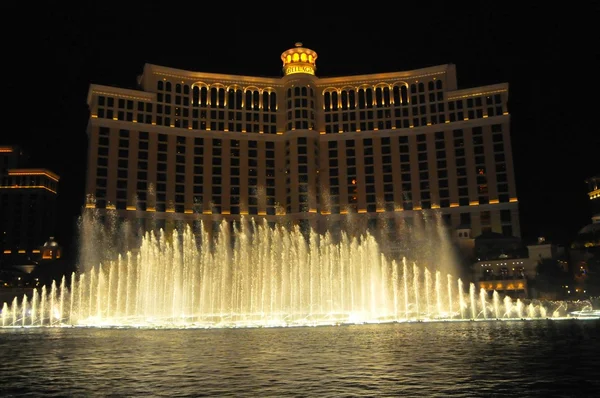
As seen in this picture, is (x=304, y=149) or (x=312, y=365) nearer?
(x=312, y=365)

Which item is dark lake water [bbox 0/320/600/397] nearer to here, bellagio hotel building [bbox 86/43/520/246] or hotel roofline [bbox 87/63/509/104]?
bellagio hotel building [bbox 86/43/520/246]

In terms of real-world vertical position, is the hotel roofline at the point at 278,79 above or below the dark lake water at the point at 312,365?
above

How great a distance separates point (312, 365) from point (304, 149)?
286 feet

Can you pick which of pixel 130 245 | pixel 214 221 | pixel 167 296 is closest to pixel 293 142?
pixel 214 221

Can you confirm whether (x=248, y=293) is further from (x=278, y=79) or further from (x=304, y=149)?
(x=278, y=79)

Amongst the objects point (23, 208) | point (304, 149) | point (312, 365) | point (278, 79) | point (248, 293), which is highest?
point (278, 79)

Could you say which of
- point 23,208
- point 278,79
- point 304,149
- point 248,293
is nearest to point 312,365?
point 248,293

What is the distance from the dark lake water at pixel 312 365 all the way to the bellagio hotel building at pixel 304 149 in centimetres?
7099

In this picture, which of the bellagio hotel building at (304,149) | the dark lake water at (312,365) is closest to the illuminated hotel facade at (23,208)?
the bellagio hotel building at (304,149)

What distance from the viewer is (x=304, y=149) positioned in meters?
104

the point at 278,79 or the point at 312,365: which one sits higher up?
the point at 278,79

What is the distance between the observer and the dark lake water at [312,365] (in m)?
13.7

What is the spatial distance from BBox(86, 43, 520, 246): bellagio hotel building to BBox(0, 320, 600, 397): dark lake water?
71.0m

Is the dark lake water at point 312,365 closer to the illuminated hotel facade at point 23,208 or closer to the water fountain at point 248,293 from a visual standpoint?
the water fountain at point 248,293
